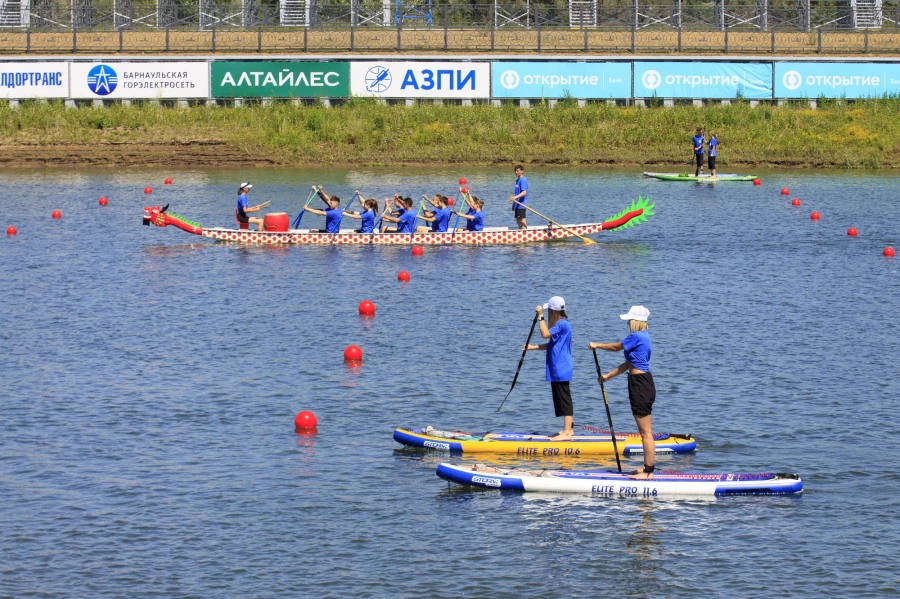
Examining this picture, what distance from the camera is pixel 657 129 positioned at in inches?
2340

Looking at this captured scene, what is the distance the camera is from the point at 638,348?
16.0m

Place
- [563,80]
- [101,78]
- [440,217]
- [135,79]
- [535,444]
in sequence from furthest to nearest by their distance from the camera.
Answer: [563,80] < [135,79] < [101,78] < [440,217] < [535,444]

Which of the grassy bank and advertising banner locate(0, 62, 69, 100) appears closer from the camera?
the grassy bank

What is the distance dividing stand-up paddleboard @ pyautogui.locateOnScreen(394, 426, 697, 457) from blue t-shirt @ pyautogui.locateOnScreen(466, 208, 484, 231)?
18520mm

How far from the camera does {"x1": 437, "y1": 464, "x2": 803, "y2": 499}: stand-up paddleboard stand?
53.1 feet

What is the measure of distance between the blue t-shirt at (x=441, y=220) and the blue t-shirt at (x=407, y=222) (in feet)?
2.00

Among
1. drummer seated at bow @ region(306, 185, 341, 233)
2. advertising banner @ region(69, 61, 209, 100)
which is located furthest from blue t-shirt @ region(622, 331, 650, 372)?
advertising banner @ region(69, 61, 209, 100)

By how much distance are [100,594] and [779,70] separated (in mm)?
53420

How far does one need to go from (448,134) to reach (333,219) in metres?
24.1

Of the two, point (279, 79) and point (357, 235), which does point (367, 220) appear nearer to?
point (357, 235)

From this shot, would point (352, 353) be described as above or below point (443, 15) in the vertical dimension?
below

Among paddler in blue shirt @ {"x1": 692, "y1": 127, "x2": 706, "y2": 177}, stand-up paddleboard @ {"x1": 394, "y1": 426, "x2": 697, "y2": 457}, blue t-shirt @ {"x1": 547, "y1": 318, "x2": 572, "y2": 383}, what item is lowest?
stand-up paddleboard @ {"x1": 394, "y1": 426, "x2": 697, "y2": 457}

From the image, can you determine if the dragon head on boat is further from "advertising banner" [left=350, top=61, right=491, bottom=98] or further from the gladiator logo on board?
the gladiator logo on board

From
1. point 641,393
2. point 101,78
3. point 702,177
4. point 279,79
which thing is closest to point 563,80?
point 702,177
